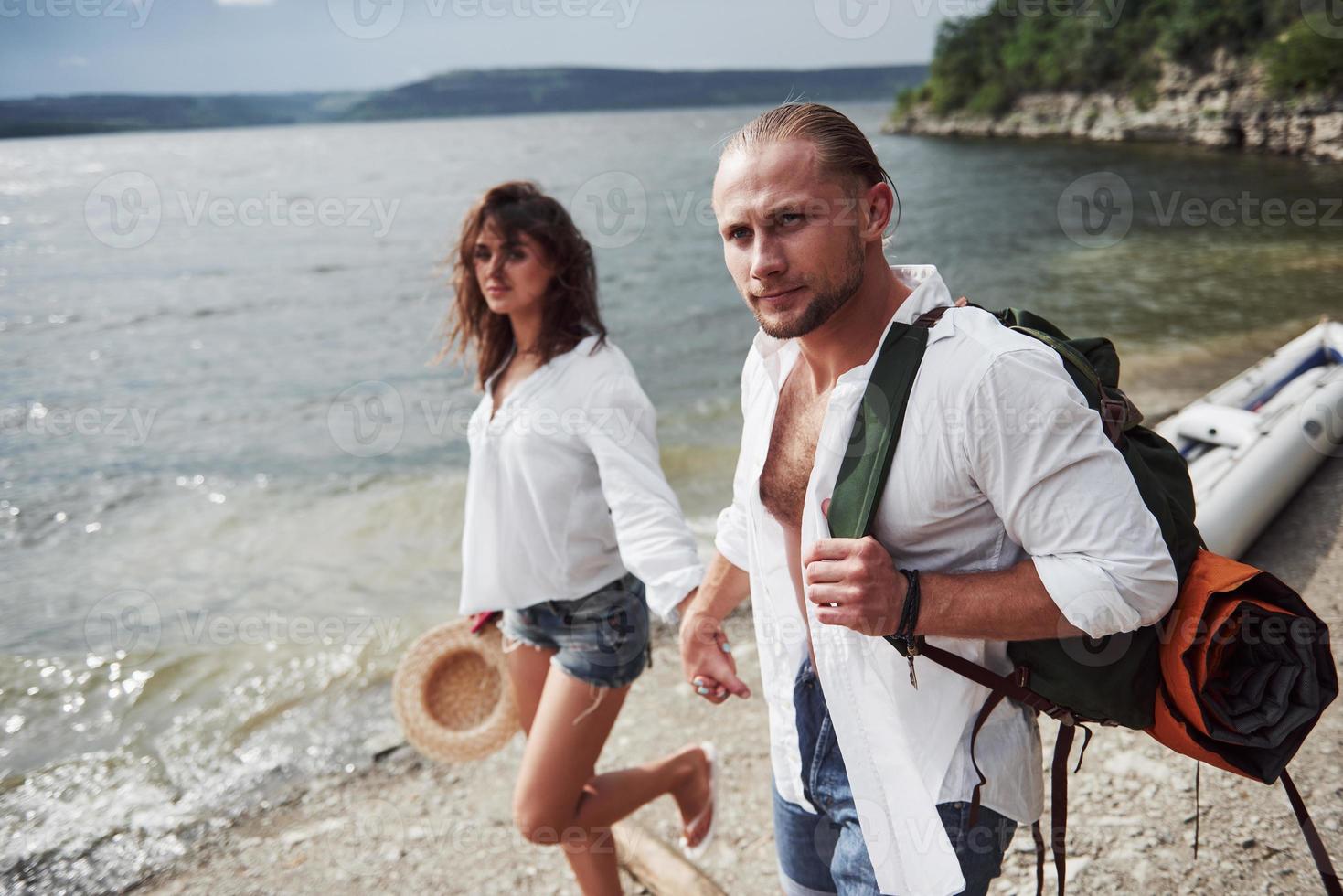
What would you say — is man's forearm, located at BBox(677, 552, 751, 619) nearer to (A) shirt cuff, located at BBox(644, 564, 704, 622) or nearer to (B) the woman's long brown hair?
(A) shirt cuff, located at BBox(644, 564, 704, 622)

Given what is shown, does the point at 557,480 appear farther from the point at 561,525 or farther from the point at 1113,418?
the point at 1113,418

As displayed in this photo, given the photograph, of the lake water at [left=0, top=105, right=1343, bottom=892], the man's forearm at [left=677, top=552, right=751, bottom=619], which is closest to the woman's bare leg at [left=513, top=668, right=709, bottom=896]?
the man's forearm at [left=677, top=552, right=751, bottom=619]

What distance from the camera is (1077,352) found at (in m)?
1.79

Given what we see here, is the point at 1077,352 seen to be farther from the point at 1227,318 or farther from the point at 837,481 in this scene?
the point at 1227,318

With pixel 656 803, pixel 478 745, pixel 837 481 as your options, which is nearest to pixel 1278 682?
pixel 837 481

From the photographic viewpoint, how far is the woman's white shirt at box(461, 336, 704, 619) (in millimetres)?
3088

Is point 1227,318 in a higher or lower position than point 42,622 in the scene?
higher

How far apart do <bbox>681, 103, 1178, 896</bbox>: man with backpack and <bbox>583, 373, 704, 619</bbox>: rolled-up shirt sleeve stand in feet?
1.58

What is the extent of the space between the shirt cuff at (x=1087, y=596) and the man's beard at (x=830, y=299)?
0.64 m

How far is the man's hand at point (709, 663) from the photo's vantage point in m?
2.38

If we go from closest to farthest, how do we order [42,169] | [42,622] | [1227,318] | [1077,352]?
[1077,352] → [42,622] → [1227,318] → [42,169]

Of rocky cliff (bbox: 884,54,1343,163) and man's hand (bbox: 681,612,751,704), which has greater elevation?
rocky cliff (bbox: 884,54,1343,163)

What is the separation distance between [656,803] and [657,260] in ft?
72.5

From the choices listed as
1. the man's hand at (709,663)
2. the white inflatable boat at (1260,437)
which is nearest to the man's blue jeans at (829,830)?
the man's hand at (709,663)
